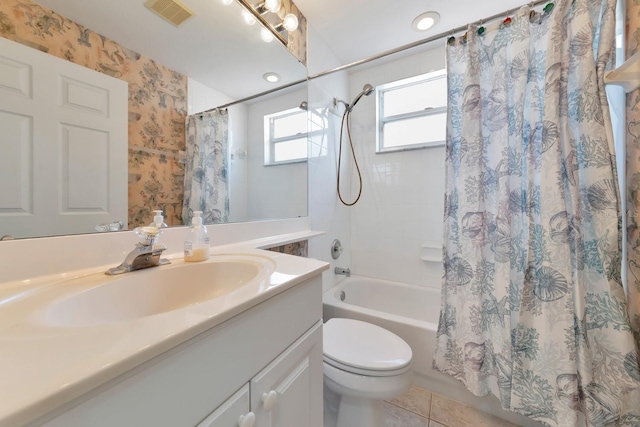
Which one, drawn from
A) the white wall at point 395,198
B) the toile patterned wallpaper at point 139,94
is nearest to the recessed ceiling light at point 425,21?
the white wall at point 395,198

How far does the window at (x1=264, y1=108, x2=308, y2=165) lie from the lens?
1360 mm

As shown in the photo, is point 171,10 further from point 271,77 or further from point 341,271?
point 341,271

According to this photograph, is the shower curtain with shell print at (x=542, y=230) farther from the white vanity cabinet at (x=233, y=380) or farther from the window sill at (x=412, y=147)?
the white vanity cabinet at (x=233, y=380)

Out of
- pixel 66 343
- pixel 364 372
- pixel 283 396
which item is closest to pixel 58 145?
pixel 66 343

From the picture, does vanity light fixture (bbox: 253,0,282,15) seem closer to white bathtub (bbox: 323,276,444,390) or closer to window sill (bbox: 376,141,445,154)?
window sill (bbox: 376,141,445,154)

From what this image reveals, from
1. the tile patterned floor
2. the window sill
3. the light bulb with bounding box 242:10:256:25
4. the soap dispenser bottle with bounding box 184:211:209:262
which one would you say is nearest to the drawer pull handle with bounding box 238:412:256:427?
the soap dispenser bottle with bounding box 184:211:209:262

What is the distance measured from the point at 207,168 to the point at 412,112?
1.66 metres

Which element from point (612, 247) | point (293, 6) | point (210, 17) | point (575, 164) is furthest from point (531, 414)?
point (293, 6)

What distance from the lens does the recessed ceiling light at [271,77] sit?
1.32 metres

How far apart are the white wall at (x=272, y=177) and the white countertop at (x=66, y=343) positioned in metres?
0.79

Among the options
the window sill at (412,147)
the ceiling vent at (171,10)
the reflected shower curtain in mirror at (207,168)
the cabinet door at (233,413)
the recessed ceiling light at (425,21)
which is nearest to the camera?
the cabinet door at (233,413)

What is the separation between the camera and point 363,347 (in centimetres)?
107

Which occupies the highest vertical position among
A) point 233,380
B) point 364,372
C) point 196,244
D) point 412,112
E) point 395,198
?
point 412,112

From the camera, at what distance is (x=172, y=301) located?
0.70 metres
